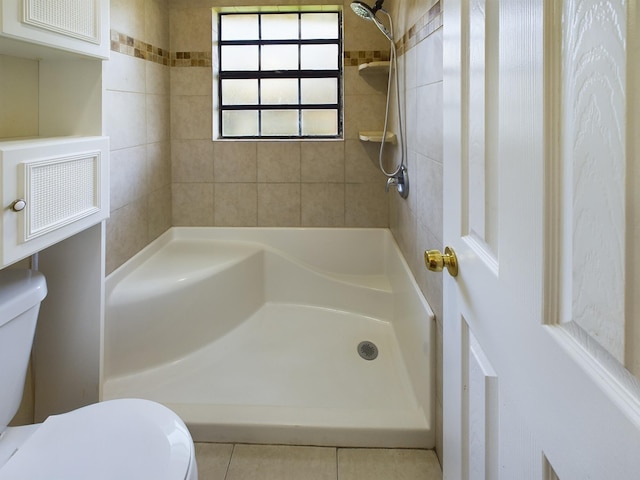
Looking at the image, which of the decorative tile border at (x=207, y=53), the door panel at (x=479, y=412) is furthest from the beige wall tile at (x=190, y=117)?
the door panel at (x=479, y=412)

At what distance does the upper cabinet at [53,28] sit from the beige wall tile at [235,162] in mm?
1572

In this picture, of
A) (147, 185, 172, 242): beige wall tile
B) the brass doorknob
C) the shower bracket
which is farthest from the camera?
(147, 185, 172, 242): beige wall tile

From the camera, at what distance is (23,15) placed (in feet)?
3.83

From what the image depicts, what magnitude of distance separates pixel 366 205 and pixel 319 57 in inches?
39.9

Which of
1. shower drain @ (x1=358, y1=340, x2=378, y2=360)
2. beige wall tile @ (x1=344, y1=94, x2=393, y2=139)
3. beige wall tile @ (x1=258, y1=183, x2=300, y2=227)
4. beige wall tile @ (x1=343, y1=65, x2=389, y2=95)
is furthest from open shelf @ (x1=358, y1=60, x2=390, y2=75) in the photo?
shower drain @ (x1=358, y1=340, x2=378, y2=360)

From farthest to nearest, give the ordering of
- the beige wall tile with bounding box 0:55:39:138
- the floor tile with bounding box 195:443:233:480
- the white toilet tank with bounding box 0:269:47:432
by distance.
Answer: the floor tile with bounding box 195:443:233:480, the beige wall tile with bounding box 0:55:39:138, the white toilet tank with bounding box 0:269:47:432

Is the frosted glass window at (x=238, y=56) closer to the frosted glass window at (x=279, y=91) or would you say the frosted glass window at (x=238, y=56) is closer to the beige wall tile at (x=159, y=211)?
the frosted glass window at (x=279, y=91)

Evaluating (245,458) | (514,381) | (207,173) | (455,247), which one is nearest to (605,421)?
(514,381)

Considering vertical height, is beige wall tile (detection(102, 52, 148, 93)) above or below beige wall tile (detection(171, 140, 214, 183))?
above

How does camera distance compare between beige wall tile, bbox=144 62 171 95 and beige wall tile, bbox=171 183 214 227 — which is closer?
beige wall tile, bbox=144 62 171 95

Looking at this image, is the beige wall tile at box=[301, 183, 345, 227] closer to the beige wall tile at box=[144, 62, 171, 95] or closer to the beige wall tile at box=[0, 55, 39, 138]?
the beige wall tile at box=[144, 62, 171, 95]

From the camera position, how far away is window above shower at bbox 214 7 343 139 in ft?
10.6

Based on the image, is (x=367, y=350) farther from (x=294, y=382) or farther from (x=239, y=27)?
(x=239, y=27)

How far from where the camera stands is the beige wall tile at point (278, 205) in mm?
3191
